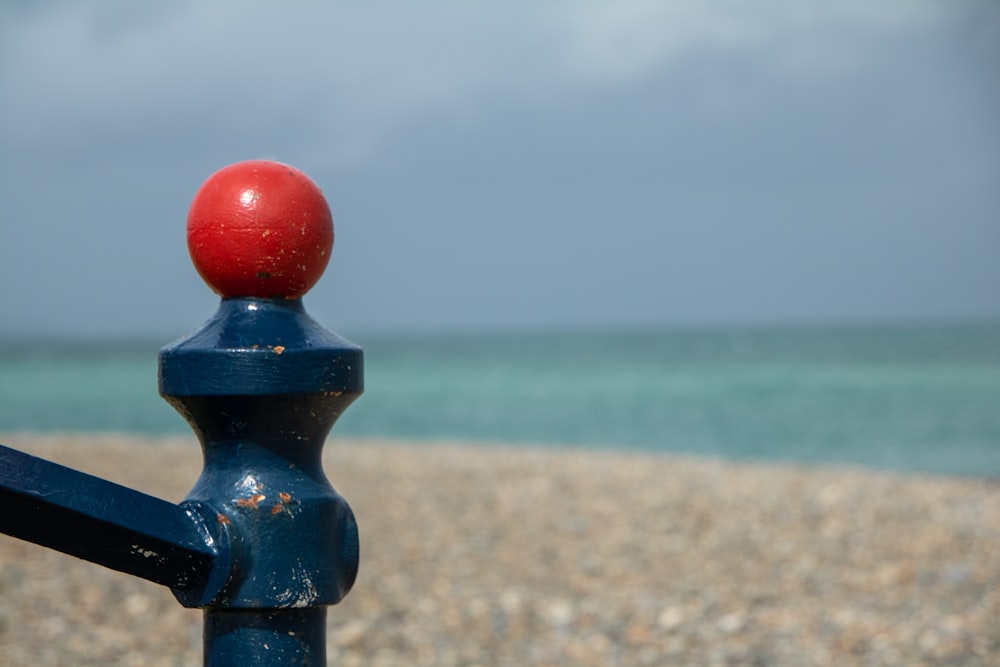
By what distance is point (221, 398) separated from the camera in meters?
1.18

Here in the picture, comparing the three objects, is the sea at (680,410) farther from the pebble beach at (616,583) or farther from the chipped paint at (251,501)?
the chipped paint at (251,501)

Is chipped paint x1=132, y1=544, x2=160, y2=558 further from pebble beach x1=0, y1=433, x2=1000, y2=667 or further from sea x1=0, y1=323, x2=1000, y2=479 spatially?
sea x1=0, y1=323, x2=1000, y2=479

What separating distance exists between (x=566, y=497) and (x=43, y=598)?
176 inches

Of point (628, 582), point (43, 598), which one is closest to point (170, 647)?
point (43, 598)

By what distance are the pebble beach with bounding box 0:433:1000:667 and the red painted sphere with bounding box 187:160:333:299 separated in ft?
10.1

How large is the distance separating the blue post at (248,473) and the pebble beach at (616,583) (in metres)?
3.01

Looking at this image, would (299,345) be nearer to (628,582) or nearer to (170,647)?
(170,647)

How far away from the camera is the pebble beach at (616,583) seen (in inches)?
165

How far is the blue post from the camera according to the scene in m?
1.12

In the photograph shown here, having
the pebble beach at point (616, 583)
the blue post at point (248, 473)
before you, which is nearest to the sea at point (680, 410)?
the pebble beach at point (616, 583)

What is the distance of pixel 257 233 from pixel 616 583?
454 centimetres

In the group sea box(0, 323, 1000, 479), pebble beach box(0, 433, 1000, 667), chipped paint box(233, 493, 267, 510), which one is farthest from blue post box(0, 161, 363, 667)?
sea box(0, 323, 1000, 479)

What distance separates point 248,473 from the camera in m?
1.21

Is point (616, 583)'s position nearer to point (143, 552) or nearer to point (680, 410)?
point (143, 552)
